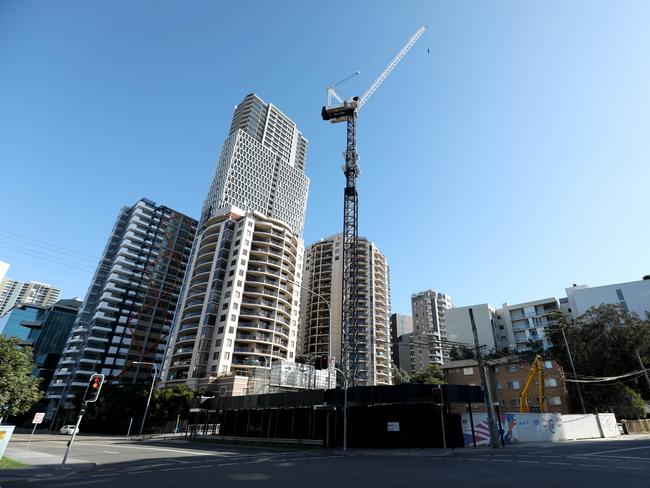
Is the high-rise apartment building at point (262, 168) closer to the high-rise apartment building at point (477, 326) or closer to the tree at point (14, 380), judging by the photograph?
the high-rise apartment building at point (477, 326)

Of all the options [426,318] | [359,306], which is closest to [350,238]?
[359,306]

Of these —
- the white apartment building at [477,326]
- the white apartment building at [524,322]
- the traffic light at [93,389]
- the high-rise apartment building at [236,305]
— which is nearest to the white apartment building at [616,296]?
the white apartment building at [524,322]

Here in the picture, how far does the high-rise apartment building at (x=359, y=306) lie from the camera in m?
105

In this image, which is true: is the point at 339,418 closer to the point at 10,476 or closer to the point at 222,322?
the point at 10,476

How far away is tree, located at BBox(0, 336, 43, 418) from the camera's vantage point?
32.2 m

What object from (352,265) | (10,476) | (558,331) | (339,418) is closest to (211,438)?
(339,418)

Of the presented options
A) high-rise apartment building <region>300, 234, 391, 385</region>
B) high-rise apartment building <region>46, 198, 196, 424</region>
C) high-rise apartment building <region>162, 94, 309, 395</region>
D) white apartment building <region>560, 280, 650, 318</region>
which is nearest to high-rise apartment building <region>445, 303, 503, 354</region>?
white apartment building <region>560, 280, 650, 318</region>

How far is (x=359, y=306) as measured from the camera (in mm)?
111000

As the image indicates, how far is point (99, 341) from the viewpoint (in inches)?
3679

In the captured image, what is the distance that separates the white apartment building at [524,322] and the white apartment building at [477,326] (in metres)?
2.10

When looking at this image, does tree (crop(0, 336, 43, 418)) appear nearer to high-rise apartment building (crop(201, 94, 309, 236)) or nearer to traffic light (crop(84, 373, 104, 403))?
traffic light (crop(84, 373, 104, 403))

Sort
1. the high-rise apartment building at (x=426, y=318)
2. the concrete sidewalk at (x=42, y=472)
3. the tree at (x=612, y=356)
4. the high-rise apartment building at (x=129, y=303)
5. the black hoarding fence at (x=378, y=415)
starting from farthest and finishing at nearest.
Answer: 1. the high-rise apartment building at (x=426, y=318)
2. the high-rise apartment building at (x=129, y=303)
3. the tree at (x=612, y=356)
4. the black hoarding fence at (x=378, y=415)
5. the concrete sidewalk at (x=42, y=472)

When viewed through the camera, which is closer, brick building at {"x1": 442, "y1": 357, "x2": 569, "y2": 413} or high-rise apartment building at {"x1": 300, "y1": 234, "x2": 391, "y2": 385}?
brick building at {"x1": 442, "y1": 357, "x2": 569, "y2": 413}

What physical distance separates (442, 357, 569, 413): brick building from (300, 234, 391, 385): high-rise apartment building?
4268cm
